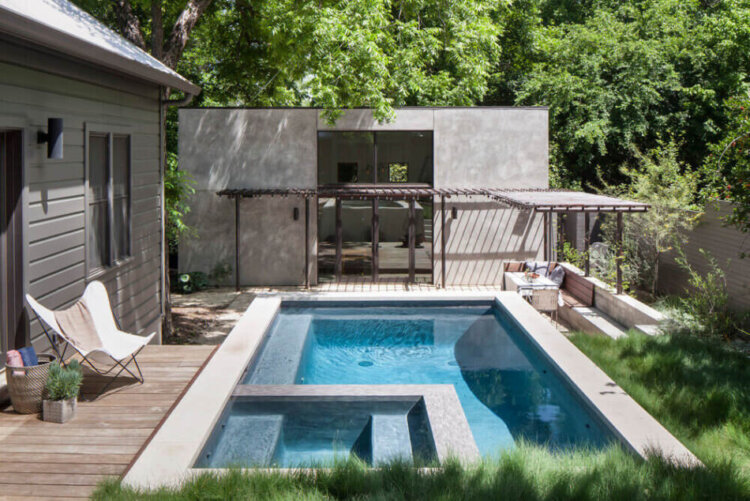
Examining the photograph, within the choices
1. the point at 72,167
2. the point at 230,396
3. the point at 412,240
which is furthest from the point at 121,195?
the point at 412,240

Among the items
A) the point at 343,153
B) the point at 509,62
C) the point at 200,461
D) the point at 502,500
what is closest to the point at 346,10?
the point at 343,153

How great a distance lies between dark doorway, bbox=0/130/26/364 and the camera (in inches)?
209

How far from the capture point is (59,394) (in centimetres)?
490

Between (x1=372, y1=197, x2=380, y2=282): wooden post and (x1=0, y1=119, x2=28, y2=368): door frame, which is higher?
(x1=0, y1=119, x2=28, y2=368): door frame

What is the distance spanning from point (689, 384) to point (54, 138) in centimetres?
622

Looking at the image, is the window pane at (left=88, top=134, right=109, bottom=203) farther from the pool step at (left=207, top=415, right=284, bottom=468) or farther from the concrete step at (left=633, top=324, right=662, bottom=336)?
the concrete step at (left=633, top=324, right=662, bottom=336)

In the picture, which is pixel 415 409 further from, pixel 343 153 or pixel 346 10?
pixel 343 153

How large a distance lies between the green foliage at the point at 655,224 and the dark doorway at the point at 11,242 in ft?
34.6

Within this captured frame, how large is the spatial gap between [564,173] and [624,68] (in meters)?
3.63

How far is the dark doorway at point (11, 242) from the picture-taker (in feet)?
17.4

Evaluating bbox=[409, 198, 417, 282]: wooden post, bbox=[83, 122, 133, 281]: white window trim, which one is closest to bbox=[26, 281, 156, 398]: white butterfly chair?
bbox=[83, 122, 133, 281]: white window trim

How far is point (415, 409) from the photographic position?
6.08 metres

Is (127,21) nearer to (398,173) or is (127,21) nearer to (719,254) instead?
(398,173)

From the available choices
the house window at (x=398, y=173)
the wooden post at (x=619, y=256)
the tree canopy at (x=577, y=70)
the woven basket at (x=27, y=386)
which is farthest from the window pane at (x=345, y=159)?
the woven basket at (x=27, y=386)
